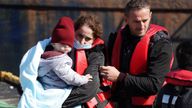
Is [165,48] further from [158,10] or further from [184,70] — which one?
[158,10]

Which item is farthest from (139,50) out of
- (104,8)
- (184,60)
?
(104,8)

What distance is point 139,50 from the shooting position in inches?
130

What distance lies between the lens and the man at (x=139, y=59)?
3.26 metres

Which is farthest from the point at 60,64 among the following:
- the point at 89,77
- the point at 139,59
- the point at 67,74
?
the point at 139,59

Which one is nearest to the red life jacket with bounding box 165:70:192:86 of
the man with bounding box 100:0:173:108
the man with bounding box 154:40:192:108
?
the man with bounding box 154:40:192:108

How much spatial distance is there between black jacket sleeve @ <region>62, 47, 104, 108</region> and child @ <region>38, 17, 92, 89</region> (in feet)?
0.15

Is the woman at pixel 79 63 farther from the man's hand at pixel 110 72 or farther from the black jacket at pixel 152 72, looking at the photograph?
the black jacket at pixel 152 72

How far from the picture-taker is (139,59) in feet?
10.8

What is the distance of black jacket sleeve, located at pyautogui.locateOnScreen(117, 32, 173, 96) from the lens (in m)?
3.26

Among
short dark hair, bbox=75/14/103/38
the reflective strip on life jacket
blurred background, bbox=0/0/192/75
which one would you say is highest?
short dark hair, bbox=75/14/103/38

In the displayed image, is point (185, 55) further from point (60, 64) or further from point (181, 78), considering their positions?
point (60, 64)

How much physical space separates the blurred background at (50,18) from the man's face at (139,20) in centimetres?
455

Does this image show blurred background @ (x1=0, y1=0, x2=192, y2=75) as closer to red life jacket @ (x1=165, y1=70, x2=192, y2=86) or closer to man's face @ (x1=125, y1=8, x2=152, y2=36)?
man's face @ (x1=125, y1=8, x2=152, y2=36)

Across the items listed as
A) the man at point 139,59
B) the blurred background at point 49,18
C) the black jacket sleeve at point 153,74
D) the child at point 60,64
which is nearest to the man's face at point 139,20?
the man at point 139,59
